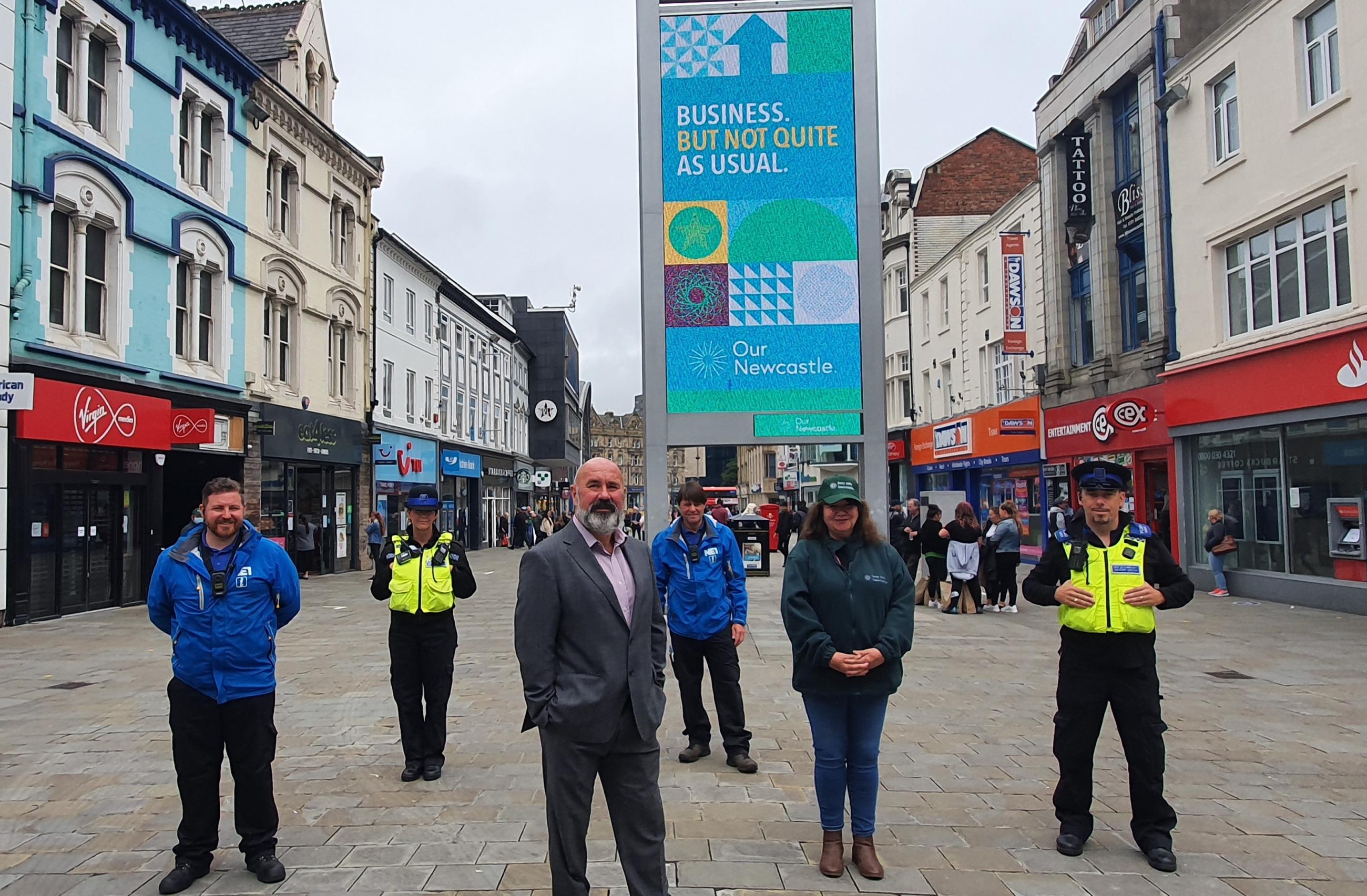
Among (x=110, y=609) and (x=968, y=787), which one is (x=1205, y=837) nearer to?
(x=968, y=787)

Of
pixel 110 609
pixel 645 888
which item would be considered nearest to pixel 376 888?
pixel 645 888

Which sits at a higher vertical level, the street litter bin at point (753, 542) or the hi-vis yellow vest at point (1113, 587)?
the hi-vis yellow vest at point (1113, 587)

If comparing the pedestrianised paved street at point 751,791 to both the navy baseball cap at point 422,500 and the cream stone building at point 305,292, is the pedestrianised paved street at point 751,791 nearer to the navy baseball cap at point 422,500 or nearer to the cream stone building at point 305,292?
the navy baseball cap at point 422,500

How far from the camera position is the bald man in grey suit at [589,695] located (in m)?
3.54

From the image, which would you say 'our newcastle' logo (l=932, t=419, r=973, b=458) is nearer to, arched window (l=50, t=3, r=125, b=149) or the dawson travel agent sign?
the dawson travel agent sign

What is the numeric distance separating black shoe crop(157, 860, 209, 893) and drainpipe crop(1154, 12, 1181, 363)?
18.7m

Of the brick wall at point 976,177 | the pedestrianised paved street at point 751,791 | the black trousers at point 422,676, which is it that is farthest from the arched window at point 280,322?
the brick wall at point 976,177

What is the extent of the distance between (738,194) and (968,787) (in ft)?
18.6

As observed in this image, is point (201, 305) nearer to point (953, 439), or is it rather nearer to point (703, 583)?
point (703, 583)

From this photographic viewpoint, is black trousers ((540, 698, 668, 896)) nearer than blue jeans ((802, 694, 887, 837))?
Yes

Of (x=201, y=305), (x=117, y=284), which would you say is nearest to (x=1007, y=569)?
(x=117, y=284)

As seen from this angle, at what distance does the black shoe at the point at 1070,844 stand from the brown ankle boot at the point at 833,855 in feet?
3.51

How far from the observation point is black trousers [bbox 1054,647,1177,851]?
4.51 m

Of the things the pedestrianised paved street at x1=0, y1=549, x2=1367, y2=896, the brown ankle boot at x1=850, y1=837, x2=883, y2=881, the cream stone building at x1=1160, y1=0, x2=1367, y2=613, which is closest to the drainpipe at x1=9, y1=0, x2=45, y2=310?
the pedestrianised paved street at x1=0, y1=549, x2=1367, y2=896
